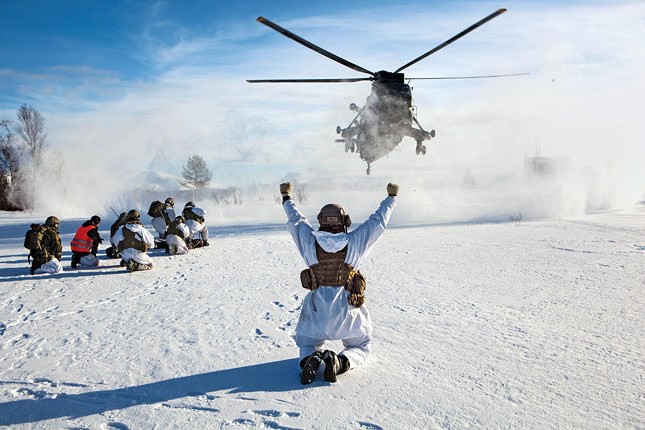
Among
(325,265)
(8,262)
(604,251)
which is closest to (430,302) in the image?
(325,265)

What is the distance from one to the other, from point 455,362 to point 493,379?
450 mm

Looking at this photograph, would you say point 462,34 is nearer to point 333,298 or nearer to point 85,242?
point 333,298

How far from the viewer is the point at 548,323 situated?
5336 mm

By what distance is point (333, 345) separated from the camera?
4.61 m

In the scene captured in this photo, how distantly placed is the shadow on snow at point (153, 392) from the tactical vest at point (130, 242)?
5741 millimetres

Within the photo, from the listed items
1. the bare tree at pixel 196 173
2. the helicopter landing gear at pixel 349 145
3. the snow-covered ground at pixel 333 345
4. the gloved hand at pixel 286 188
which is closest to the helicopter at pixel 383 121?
the helicopter landing gear at pixel 349 145

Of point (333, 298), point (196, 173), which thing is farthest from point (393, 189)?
point (196, 173)

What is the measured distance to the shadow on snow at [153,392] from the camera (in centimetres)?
317

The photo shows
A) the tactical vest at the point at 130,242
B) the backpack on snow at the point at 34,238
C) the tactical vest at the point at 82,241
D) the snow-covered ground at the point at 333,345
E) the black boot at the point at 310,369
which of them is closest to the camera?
the snow-covered ground at the point at 333,345

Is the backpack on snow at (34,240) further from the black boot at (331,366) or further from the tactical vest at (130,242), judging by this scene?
the black boot at (331,366)

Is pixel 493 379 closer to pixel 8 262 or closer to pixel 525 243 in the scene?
pixel 525 243

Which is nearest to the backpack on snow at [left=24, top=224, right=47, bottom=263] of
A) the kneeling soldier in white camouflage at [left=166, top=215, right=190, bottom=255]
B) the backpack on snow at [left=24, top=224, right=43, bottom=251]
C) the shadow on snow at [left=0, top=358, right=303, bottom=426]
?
the backpack on snow at [left=24, top=224, right=43, bottom=251]

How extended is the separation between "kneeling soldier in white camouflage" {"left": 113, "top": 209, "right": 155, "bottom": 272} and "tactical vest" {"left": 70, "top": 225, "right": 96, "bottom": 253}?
2.85 ft

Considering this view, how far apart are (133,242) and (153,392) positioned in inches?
239
